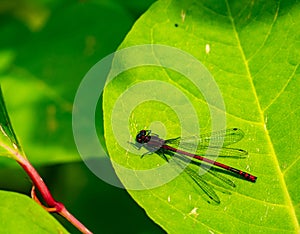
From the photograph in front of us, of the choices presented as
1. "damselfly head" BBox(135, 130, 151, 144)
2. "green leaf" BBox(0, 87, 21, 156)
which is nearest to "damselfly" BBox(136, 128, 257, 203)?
"damselfly head" BBox(135, 130, 151, 144)

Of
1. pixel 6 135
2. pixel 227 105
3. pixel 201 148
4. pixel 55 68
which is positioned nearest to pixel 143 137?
pixel 201 148

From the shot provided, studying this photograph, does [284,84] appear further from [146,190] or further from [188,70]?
[146,190]

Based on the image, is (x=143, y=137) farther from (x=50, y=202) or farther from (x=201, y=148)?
(x=50, y=202)

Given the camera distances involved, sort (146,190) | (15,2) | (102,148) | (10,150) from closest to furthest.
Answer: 1. (146,190)
2. (10,150)
3. (102,148)
4. (15,2)

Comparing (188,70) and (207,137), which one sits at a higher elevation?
(188,70)

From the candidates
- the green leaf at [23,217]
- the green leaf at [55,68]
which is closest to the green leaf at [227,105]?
the green leaf at [23,217]

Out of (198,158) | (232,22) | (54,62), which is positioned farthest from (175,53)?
(54,62)

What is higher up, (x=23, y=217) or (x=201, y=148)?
(x=201, y=148)

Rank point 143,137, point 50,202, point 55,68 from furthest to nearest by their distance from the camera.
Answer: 1. point 55,68
2. point 143,137
3. point 50,202
